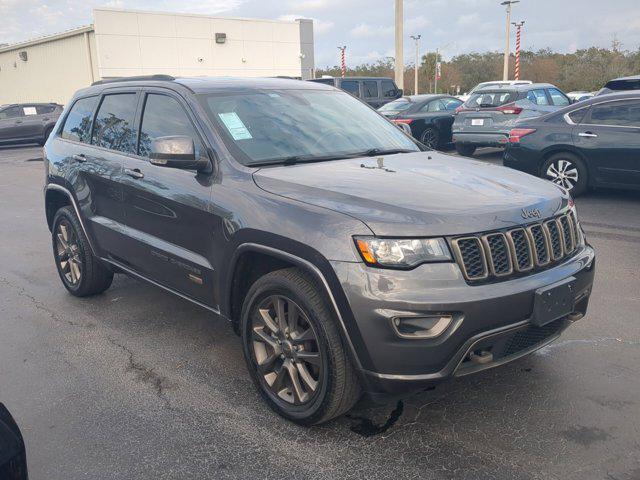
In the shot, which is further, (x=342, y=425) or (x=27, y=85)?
(x=27, y=85)

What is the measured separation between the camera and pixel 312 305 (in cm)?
291

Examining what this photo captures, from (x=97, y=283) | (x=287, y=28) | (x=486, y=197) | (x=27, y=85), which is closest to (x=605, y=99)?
(x=486, y=197)

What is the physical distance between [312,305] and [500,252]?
907 millimetres

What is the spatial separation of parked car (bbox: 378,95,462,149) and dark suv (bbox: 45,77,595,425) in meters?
10.7

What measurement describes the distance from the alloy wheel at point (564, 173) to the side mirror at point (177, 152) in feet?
22.1

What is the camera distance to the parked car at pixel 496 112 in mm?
12617

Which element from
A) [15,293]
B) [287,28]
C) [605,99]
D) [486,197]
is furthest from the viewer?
[287,28]

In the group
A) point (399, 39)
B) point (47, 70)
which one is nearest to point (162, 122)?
point (399, 39)

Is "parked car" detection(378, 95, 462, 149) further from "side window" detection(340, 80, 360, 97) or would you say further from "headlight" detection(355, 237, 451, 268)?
"headlight" detection(355, 237, 451, 268)

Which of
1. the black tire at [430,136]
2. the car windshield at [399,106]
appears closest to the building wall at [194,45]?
the car windshield at [399,106]

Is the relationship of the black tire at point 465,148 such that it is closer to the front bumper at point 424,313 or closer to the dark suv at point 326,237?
the dark suv at point 326,237

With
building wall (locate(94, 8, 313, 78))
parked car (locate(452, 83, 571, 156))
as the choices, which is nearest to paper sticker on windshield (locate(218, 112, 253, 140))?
parked car (locate(452, 83, 571, 156))

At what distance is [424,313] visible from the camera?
8.74 feet

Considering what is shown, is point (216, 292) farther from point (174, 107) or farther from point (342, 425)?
point (174, 107)
